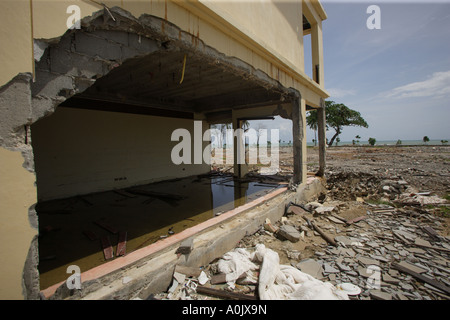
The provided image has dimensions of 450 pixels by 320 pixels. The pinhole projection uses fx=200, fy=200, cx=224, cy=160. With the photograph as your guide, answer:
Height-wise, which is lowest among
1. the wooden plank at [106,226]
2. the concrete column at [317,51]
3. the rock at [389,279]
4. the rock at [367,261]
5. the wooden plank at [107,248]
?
the rock at [389,279]

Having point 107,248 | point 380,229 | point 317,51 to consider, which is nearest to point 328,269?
point 380,229

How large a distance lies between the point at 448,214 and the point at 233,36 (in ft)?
22.3

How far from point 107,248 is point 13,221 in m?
1.98

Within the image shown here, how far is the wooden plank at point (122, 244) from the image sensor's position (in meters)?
3.09

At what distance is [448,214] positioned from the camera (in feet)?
16.8

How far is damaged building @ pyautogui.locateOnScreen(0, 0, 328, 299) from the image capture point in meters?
1.58

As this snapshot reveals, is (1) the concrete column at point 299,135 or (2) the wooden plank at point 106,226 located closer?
(2) the wooden plank at point 106,226

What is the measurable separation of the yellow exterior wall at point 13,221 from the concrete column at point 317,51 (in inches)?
366

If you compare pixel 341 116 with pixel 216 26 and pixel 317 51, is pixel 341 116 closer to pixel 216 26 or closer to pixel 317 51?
pixel 317 51

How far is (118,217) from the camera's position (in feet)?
15.3

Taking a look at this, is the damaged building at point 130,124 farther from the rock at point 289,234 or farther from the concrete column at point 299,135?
the rock at point 289,234

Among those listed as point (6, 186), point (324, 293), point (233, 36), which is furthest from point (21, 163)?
point (233, 36)

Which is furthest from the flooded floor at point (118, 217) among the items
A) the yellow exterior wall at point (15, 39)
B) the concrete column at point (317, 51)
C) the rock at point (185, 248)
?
the concrete column at point (317, 51)

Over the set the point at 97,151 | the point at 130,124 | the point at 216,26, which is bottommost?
the point at 97,151
